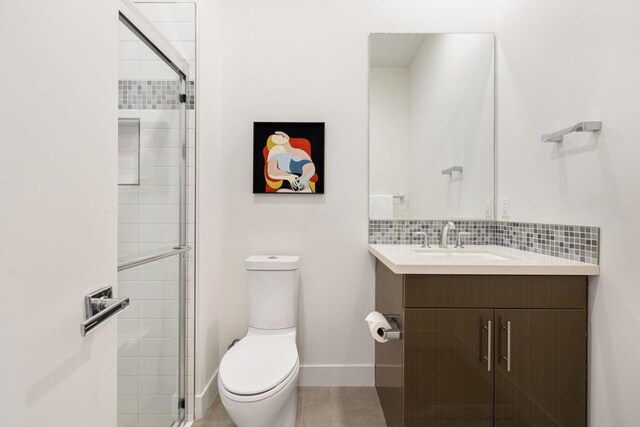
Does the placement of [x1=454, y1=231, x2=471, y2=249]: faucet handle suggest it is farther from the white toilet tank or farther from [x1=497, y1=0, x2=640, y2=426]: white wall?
the white toilet tank

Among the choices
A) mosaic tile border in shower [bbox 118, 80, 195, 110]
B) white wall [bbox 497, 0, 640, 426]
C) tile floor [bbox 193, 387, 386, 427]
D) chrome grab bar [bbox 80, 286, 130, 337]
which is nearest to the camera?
chrome grab bar [bbox 80, 286, 130, 337]

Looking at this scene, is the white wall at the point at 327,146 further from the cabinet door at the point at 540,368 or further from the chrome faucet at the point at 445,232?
the cabinet door at the point at 540,368

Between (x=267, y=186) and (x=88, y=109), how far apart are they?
4.56 ft

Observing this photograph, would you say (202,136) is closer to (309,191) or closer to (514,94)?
(309,191)

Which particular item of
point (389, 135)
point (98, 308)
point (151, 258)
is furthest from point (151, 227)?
point (389, 135)

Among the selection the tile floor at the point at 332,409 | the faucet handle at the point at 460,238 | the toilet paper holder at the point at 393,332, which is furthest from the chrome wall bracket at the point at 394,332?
the faucet handle at the point at 460,238

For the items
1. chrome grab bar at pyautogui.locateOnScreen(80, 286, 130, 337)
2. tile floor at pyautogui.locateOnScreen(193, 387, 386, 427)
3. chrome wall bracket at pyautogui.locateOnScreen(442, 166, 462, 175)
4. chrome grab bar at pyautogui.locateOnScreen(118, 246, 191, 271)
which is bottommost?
tile floor at pyautogui.locateOnScreen(193, 387, 386, 427)

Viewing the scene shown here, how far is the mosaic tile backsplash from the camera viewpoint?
55.0 inches

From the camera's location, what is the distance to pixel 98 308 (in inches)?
33.1

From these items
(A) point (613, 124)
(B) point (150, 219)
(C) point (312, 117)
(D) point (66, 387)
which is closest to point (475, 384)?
(A) point (613, 124)

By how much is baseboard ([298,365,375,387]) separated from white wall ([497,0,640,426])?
3.83 ft

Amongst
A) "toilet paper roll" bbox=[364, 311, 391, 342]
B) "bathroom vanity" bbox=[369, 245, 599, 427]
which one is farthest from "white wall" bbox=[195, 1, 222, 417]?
"bathroom vanity" bbox=[369, 245, 599, 427]

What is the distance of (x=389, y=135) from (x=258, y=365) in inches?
58.0

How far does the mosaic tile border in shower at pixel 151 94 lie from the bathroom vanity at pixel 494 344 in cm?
118
